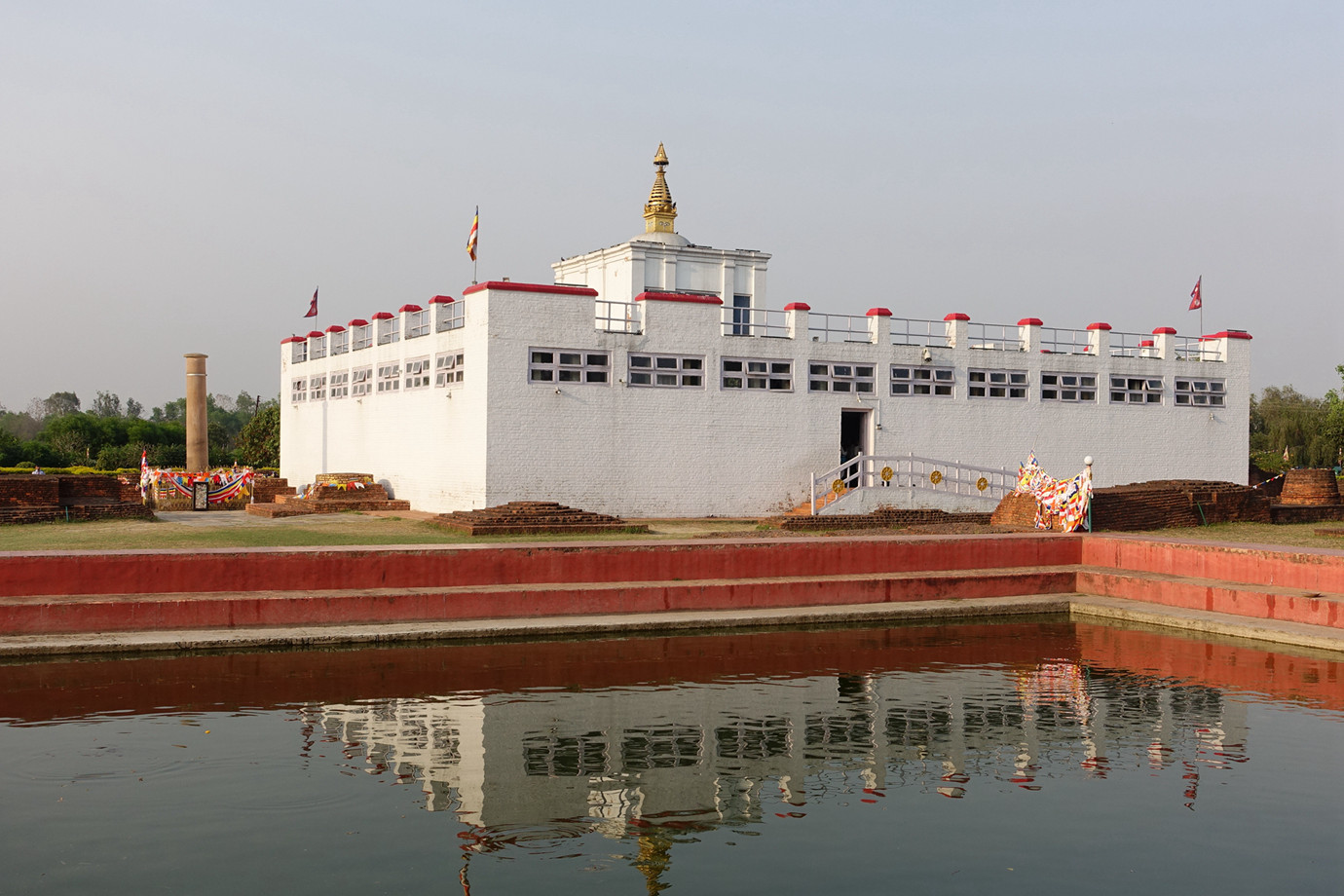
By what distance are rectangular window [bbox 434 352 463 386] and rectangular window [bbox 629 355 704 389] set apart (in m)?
3.91

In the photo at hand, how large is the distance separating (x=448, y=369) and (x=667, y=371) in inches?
200

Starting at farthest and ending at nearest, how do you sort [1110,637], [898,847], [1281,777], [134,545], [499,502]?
[499,502], [134,545], [1110,637], [1281,777], [898,847]

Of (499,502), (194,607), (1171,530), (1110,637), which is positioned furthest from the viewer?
(1171,530)

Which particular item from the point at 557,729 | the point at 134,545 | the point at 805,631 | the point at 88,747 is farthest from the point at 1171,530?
the point at 88,747

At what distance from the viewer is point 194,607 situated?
15.6 m

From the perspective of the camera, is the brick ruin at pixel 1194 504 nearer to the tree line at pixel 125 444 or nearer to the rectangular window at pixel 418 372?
the rectangular window at pixel 418 372

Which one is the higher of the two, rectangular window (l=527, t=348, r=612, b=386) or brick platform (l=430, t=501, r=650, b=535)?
rectangular window (l=527, t=348, r=612, b=386)

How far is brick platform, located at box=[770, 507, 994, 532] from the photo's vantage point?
25.6 meters

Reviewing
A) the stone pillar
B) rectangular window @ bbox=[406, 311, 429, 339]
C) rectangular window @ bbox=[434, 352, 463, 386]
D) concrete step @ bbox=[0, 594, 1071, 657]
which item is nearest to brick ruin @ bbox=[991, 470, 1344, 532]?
concrete step @ bbox=[0, 594, 1071, 657]

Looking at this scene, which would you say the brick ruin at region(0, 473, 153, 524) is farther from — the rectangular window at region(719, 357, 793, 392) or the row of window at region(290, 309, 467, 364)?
the rectangular window at region(719, 357, 793, 392)

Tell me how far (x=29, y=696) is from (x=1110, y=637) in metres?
14.5

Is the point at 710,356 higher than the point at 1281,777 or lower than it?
higher

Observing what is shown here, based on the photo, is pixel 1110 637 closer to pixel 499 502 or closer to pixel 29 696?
pixel 499 502

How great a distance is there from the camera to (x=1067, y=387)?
32906 millimetres
